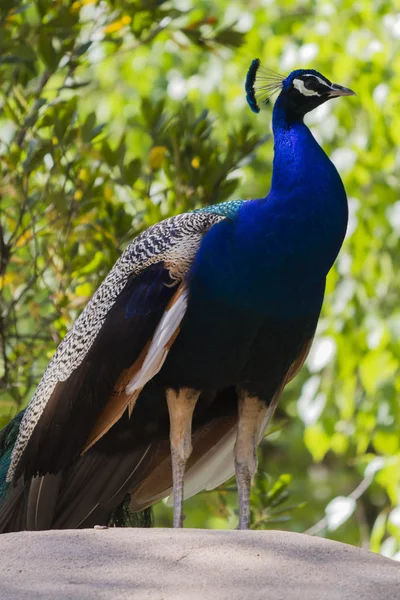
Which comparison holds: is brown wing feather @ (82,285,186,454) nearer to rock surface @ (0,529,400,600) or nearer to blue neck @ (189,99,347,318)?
blue neck @ (189,99,347,318)

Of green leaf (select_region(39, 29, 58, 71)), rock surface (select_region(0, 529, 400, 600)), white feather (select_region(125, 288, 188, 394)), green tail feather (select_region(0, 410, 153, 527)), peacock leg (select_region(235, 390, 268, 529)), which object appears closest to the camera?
rock surface (select_region(0, 529, 400, 600))

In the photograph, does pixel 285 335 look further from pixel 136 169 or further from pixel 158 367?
pixel 136 169

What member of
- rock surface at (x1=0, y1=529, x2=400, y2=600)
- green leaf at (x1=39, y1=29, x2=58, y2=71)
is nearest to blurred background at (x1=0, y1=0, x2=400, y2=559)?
green leaf at (x1=39, y1=29, x2=58, y2=71)

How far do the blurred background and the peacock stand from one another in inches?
20.4

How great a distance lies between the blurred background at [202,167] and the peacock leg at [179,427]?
2.57 feet

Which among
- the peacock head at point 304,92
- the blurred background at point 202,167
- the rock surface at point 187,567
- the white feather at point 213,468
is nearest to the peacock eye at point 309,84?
the peacock head at point 304,92

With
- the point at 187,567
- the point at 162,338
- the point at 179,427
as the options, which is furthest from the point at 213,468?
the point at 187,567

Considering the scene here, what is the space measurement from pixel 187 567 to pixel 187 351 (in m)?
1.01

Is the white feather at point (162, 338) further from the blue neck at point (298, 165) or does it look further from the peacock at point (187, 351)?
the blue neck at point (298, 165)

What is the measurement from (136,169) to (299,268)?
1.14m

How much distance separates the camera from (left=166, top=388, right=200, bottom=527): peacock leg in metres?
3.30

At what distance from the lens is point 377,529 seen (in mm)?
4664

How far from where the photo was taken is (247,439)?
3.42 meters

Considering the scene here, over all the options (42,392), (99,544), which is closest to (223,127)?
(42,392)
